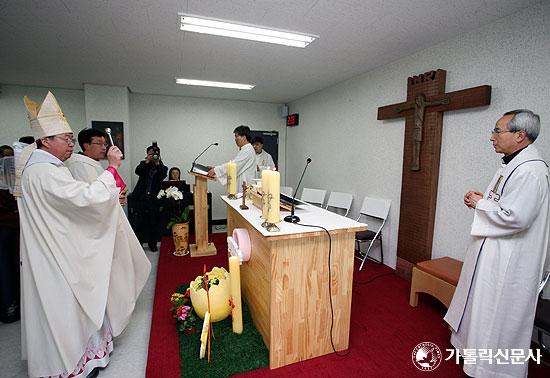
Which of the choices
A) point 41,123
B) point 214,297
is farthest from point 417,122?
point 41,123

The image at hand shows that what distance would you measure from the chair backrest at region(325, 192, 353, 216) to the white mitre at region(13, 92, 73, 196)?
139 inches

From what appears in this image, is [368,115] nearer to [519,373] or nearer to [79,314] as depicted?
[519,373]

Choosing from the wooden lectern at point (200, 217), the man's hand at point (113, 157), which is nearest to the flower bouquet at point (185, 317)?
the man's hand at point (113, 157)

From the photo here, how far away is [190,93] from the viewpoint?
5.45 meters

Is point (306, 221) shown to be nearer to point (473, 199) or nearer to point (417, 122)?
point (473, 199)

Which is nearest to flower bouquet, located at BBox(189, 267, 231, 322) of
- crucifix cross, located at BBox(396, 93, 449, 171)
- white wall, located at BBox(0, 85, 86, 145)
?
crucifix cross, located at BBox(396, 93, 449, 171)

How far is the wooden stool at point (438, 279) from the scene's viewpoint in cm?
230

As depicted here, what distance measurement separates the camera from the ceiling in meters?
2.17

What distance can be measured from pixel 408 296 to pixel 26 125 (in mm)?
6768

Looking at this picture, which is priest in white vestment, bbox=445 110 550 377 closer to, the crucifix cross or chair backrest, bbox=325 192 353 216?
the crucifix cross

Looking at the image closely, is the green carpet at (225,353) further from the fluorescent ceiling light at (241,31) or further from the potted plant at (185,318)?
the fluorescent ceiling light at (241,31)

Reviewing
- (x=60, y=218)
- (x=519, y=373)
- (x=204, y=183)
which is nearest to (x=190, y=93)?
(x=204, y=183)

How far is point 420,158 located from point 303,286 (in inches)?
83.0

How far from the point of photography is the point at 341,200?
4336 mm
